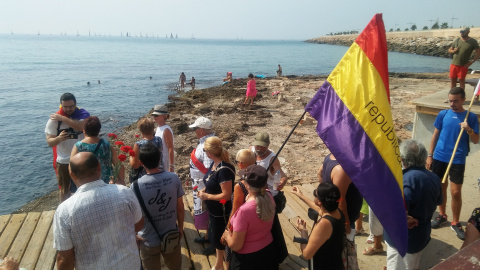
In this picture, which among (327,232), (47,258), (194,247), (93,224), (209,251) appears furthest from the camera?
(194,247)

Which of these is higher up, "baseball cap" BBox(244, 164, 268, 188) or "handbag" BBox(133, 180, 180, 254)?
"baseball cap" BBox(244, 164, 268, 188)

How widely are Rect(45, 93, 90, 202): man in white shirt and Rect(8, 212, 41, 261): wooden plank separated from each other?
688mm

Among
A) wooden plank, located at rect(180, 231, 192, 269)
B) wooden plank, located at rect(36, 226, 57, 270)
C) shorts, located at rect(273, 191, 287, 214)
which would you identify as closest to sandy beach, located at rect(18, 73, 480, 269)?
shorts, located at rect(273, 191, 287, 214)

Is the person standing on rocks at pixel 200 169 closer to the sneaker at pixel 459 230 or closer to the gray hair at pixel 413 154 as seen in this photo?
the gray hair at pixel 413 154

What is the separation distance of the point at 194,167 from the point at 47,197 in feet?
26.6

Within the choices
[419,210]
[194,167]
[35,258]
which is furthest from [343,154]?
[35,258]

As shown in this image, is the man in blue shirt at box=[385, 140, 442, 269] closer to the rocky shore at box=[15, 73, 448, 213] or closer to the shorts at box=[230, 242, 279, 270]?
the shorts at box=[230, 242, 279, 270]

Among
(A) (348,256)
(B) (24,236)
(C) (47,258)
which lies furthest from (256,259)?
(B) (24,236)

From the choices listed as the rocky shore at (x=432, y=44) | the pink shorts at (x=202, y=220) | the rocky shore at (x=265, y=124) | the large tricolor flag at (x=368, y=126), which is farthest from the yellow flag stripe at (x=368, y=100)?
the rocky shore at (x=432, y=44)

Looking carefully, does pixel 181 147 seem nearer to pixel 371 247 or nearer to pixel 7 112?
pixel 371 247

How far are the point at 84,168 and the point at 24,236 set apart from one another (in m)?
3.09

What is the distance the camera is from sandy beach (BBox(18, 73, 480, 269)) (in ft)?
15.6

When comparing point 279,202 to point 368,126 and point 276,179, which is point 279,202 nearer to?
point 276,179

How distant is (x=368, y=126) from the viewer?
119 inches
